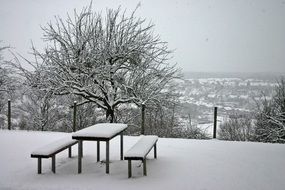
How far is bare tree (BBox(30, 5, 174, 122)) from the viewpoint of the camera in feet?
43.0

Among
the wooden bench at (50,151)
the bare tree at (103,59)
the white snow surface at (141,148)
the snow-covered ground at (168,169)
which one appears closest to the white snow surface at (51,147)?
the wooden bench at (50,151)

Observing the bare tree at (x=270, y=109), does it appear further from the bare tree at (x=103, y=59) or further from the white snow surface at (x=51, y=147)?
the white snow surface at (x=51, y=147)

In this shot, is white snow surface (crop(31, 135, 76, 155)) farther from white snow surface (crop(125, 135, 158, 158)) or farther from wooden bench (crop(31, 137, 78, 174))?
white snow surface (crop(125, 135, 158, 158))

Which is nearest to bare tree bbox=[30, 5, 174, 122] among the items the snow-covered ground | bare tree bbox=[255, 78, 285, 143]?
the snow-covered ground

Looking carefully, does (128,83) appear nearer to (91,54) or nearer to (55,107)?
(91,54)

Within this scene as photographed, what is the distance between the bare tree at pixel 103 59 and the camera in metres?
13.1

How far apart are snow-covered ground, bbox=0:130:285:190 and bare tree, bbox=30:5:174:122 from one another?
588 centimetres

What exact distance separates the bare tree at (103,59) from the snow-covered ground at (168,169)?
19.3 ft

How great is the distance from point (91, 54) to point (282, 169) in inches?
376

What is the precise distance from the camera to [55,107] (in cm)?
2744

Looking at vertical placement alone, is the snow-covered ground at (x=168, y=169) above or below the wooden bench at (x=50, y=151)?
below

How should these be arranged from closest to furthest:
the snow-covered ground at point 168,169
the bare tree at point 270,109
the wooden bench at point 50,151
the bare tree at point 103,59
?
the snow-covered ground at point 168,169 → the wooden bench at point 50,151 → the bare tree at point 103,59 → the bare tree at point 270,109

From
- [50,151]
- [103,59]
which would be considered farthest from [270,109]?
[50,151]

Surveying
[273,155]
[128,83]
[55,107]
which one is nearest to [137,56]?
[128,83]
